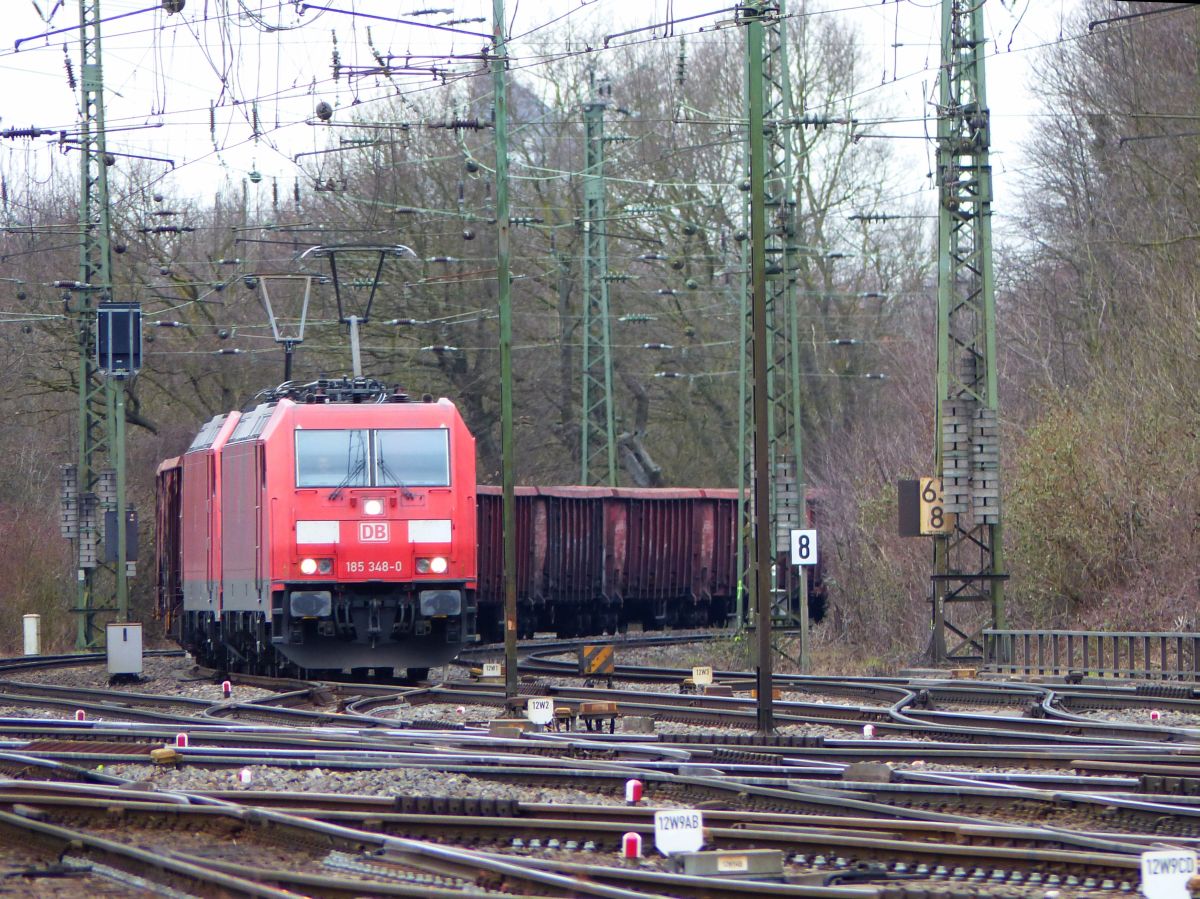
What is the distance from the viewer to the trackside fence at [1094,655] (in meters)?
19.9

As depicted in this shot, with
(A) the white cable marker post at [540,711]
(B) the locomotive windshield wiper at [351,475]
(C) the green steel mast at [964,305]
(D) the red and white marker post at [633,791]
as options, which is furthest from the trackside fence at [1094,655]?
(D) the red and white marker post at [633,791]

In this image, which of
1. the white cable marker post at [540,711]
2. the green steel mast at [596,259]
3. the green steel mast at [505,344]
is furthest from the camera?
the green steel mast at [596,259]

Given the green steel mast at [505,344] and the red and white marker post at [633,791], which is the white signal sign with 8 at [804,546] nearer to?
the green steel mast at [505,344]

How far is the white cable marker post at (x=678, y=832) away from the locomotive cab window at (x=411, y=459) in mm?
12500


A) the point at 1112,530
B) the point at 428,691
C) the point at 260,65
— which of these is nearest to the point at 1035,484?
the point at 1112,530

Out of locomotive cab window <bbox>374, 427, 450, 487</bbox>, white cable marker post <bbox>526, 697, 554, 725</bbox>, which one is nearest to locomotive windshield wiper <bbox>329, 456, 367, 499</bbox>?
locomotive cab window <bbox>374, 427, 450, 487</bbox>

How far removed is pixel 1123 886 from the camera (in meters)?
7.49

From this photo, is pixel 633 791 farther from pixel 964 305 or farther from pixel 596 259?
pixel 596 259

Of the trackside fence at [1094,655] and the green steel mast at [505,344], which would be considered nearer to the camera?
the green steel mast at [505,344]

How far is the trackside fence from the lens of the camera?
65.4ft

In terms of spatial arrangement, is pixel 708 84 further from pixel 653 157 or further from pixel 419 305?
pixel 419 305

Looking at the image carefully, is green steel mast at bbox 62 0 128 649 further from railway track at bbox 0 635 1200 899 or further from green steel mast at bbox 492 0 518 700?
railway track at bbox 0 635 1200 899

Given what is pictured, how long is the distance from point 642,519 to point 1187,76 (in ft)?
40.6

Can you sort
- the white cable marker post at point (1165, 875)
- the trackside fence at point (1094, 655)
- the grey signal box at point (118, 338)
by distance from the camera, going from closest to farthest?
the white cable marker post at point (1165, 875)
the trackside fence at point (1094, 655)
the grey signal box at point (118, 338)
